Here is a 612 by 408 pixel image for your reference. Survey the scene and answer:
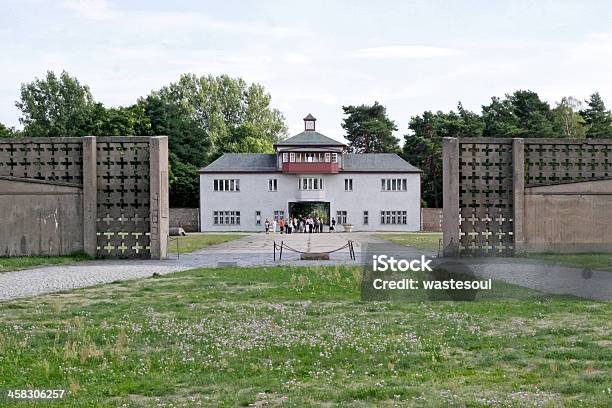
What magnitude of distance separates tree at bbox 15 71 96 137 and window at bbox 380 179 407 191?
32684mm

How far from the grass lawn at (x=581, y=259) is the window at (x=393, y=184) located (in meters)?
47.1

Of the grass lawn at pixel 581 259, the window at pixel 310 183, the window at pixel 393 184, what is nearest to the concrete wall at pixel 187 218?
the window at pixel 310 183

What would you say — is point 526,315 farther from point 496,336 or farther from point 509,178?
point 509,178

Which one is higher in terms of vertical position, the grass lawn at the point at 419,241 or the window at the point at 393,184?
the window at the point at 393,184

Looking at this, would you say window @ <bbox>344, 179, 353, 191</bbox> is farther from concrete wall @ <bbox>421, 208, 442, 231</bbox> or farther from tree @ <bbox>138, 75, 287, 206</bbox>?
tree @ <bbox>138, 75, 287, 206</bbox>

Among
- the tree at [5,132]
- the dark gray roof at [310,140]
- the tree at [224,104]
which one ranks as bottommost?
the dark gray roof at [310,140]

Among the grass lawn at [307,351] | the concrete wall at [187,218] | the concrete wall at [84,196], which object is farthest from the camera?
the concrete wall at [187,218]

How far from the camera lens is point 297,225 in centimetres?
7112

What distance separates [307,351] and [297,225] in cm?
6240

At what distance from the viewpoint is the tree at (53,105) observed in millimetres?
82188

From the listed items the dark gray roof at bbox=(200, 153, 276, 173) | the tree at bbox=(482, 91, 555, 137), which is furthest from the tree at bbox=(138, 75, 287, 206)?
the tree at bbox=(482, 91, 555, 137)

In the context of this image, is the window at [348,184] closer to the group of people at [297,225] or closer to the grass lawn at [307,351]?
the group of people at [297,225]

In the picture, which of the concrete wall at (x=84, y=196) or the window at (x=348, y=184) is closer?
the concrete wall at (x=84, y=196)

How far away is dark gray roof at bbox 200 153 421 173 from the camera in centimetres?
7269
